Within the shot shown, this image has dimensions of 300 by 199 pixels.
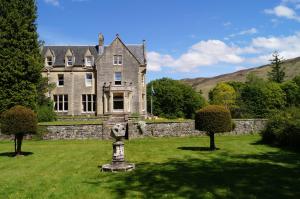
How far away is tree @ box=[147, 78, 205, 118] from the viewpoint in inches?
3140

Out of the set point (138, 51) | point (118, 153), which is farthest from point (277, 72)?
point (118, 153)

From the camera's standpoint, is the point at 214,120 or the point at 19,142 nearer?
the point at 19,142

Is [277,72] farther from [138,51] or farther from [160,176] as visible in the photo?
[160,176]

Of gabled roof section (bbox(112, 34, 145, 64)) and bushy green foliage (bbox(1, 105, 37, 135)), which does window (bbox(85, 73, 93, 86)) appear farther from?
bushy green foliage (bbox(1, 105, 37, 135))

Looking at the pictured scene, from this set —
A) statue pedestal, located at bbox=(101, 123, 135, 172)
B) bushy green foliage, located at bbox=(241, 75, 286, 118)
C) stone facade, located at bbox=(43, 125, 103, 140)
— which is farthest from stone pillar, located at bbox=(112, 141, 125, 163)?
bushy green foliage, located at bbox=(241, 75, 286, 118)

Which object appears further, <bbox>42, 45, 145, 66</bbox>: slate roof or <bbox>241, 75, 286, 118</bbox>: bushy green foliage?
<bbox>241, 75, 286, 118</bbox>: bushy green foliage

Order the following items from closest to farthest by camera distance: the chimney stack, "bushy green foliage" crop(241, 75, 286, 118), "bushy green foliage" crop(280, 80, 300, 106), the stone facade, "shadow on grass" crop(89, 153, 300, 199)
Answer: "shadow on grass" crop(89, 153, 300, 199) < the stone facade < the chimney stack < "bushy green foliage" crop(241, 75, 286, 118) < "bushy green foliage" crop(280, 80, 300, 106)

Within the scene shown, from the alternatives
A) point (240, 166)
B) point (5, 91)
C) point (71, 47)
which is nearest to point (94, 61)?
point (71, 47)

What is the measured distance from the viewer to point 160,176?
14.3 m

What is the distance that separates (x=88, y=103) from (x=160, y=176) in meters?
38.9

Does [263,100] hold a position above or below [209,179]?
above

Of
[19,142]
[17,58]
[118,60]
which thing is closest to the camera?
[19,142]

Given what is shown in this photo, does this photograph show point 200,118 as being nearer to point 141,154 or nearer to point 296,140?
point 141,154

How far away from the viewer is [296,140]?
23781 millimetres
